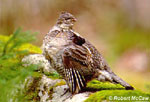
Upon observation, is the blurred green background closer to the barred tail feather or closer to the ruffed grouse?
the ruffed grouse

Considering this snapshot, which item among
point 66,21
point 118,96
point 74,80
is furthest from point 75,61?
point 118,96

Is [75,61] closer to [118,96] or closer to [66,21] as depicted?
[66,21]

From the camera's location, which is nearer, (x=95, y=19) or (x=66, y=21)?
(x=66, y=21)

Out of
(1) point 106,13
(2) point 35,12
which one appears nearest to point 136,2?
(1) point 106,13

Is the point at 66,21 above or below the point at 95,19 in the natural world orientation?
below

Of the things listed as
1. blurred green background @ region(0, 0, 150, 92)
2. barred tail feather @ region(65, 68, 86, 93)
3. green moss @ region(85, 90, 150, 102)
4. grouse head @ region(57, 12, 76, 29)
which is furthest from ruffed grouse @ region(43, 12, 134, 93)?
blurred green background @ region(0, 0, 150, 92)

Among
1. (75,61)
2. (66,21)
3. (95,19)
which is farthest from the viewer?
(95,19)
